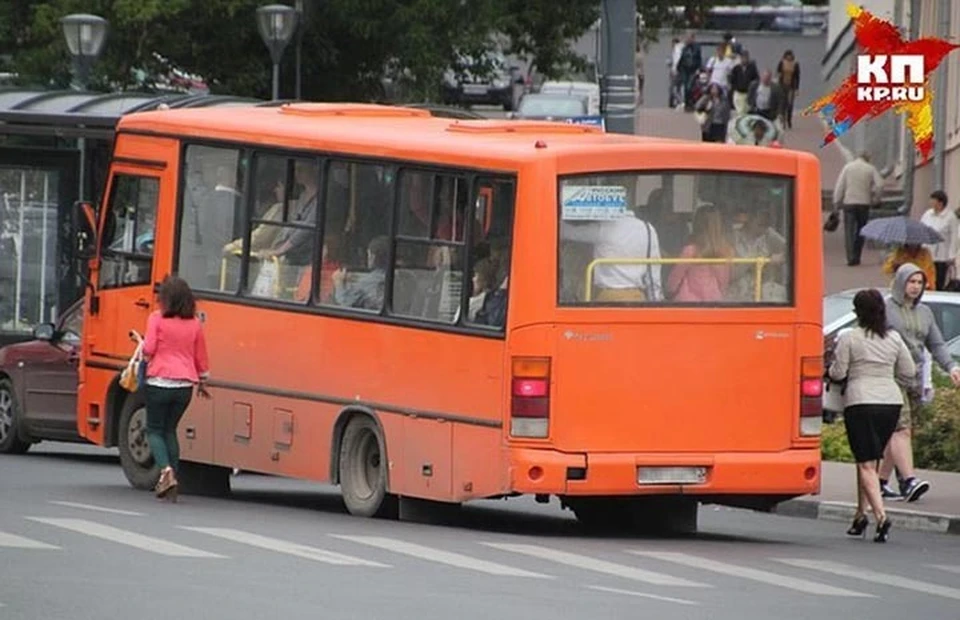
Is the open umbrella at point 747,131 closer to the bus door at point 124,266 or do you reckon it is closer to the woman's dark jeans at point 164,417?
the bus door at point 124,266

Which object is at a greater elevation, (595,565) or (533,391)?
(533,391)

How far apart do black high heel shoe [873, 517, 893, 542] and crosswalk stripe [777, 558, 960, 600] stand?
1709 mm

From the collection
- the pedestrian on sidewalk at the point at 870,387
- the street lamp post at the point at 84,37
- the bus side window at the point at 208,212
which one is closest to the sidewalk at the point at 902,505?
the pedestrian on sidewalk at the point at 870,387

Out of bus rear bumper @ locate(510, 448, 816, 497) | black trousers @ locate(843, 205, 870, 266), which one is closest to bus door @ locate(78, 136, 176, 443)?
bus rear bumper @ locate(510, 448, 816, 497)

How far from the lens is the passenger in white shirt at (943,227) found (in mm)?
34438

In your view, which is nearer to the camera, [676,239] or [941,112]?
[676,239]

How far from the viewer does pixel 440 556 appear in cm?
1641

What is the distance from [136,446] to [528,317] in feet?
15.5

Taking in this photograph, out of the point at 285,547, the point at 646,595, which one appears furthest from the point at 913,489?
the point at 646,595

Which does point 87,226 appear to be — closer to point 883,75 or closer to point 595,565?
point 595,565

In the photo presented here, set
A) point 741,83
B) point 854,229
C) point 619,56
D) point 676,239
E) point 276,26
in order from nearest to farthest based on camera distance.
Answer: point 676,239 → point 619,56 → point 276,26 → point 854,229 → point 741,83

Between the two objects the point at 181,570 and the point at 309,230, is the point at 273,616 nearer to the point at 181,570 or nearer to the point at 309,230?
the point at 181,570

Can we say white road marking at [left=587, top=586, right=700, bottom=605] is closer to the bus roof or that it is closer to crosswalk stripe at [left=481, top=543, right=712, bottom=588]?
crosswalk stripe at [left=481, top=543, right=712, bottom=588]

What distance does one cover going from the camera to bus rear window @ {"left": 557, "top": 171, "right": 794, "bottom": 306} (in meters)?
17.8
